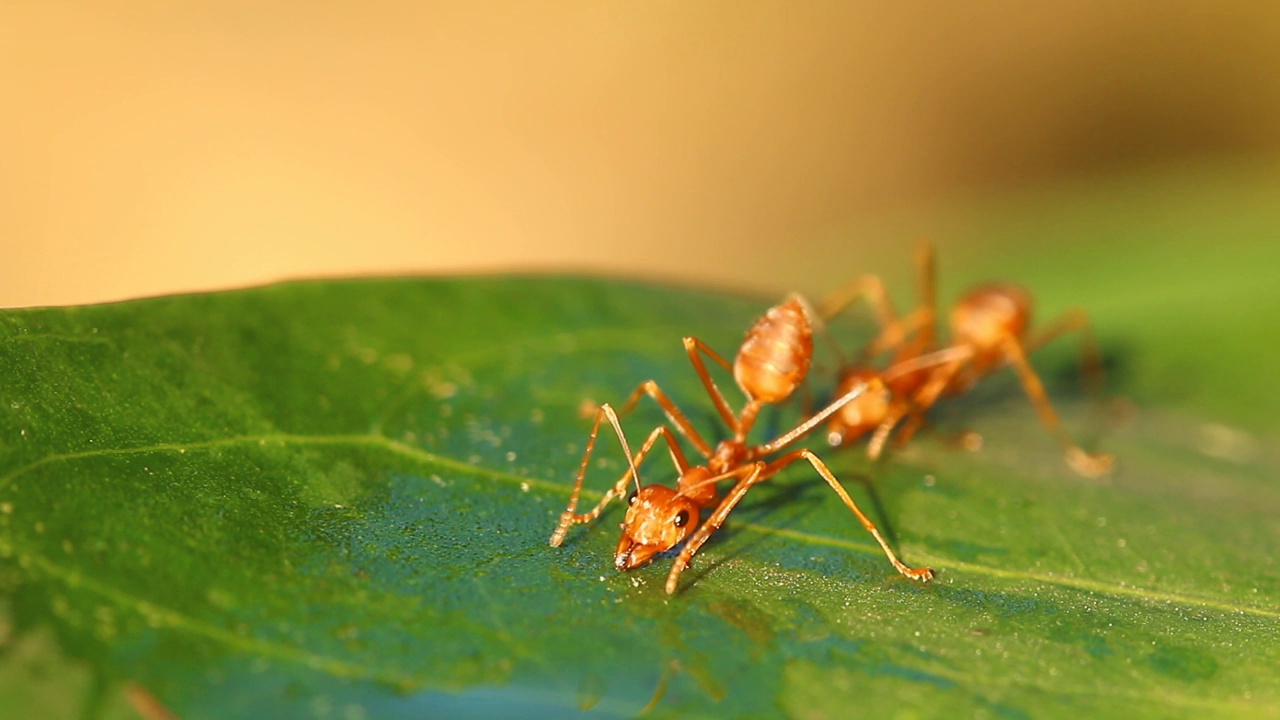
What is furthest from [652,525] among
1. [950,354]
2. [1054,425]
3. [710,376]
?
[1054,425]

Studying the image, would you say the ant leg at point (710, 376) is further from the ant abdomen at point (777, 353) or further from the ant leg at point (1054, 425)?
the ant leg at point (1054, 425)

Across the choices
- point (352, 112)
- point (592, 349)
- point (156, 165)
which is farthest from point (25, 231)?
point (592, 349)

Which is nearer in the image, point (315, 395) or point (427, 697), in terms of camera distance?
point (427, 697)

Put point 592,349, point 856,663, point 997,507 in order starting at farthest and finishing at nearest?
1. point 592,349
2. point 997,507
3. point 856,663

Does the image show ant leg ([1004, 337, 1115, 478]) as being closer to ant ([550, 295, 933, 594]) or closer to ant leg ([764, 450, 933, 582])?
ant ([550, 295, 933, 594])

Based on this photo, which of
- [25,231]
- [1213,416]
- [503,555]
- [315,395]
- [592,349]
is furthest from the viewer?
[25,231]

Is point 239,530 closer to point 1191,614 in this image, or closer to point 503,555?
point 503,555

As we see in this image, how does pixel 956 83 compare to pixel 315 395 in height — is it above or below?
above

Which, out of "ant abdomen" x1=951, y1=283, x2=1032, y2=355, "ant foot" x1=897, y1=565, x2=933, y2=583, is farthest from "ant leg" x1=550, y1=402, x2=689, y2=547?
"ant abdomen" x1=951, y1=283, x2=1032, y2=355
